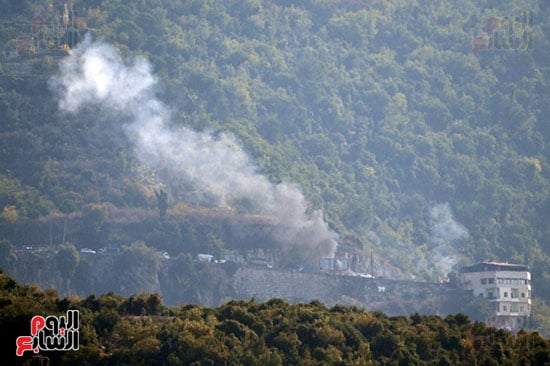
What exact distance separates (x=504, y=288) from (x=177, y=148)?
39.3 m

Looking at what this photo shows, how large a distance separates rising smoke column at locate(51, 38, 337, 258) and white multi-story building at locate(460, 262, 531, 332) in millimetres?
15083

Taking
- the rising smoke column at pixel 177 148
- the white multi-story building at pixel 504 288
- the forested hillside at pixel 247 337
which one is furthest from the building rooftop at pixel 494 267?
the forested hillside at pixel 247 337

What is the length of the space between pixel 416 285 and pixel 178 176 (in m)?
28.2

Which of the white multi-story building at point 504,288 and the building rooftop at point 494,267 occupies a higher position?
the building rooftop at point 494,267

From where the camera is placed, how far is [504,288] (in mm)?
171625

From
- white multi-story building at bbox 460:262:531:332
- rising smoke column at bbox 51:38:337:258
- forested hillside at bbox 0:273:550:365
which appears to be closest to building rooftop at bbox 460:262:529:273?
white multi-story building at bbox 460:262:531:332

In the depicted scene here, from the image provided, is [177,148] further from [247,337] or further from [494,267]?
[247,337]

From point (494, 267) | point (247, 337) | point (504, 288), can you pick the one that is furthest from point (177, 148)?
point (247, 337)

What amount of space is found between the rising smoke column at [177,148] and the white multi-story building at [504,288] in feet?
49.5

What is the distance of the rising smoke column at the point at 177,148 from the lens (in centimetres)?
17462

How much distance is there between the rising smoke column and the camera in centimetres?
17462

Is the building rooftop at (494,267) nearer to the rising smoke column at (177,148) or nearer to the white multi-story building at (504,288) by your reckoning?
the white multi-story building at (504,288)

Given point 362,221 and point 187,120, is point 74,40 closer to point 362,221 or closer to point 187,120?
point 187,120

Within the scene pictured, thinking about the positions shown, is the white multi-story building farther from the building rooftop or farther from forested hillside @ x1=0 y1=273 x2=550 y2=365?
forested hillside @ x1=0 y1=273 x2=550 y2=365
